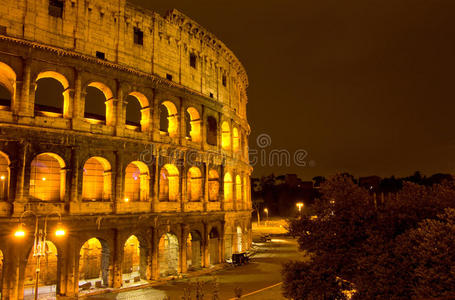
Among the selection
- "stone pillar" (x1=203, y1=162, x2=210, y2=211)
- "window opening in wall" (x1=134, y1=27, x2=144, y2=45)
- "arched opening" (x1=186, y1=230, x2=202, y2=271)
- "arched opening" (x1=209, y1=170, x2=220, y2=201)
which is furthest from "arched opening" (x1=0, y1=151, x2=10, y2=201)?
"arched opening" (x1=209, y1=170, x2=220, y2=201)

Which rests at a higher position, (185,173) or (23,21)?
(23,21)

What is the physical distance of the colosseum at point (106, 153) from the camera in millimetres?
16688

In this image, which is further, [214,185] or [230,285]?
[214,185]

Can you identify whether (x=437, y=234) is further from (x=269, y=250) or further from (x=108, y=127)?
(x=269, y=250)

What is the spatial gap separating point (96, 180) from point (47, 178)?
2872 mm

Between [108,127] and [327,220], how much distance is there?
46.1 feet

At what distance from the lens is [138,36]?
22.0 metres

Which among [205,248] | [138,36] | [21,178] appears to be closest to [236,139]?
[205,248]

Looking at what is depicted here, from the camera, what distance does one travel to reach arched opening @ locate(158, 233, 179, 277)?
2264 centimetres

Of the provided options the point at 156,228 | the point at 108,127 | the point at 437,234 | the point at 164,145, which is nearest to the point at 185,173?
the point at 164,145

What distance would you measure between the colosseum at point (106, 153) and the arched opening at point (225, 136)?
1.39 m

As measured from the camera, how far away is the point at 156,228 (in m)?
21.4

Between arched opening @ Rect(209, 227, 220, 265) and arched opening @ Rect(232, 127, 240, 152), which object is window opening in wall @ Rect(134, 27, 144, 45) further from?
arched opening @ Rect(209, 227, 220, 265)

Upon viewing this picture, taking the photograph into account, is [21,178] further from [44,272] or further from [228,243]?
[228,243]
